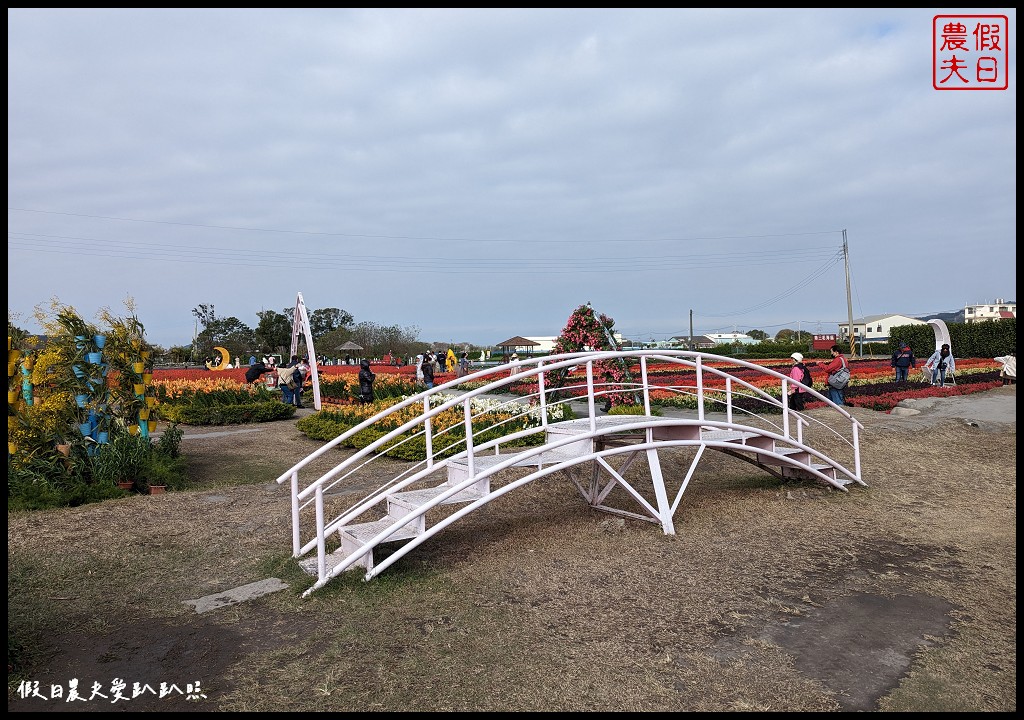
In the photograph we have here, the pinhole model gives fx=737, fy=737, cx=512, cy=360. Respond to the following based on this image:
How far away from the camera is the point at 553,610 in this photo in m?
5.64

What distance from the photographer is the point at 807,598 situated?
19.1 ft

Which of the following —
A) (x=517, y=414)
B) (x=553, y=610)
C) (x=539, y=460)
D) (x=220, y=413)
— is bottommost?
(x=553, y=610)

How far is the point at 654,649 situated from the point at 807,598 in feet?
5.44

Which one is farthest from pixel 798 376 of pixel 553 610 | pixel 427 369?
→ pixel 427 369

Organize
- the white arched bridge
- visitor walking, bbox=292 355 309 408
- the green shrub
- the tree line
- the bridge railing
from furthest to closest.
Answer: the tree line
visitor walking, bbox=292 355 309 408
the green shrub
the bridge railing
the white arched bridge

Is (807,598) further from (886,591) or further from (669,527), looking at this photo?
(669,527)

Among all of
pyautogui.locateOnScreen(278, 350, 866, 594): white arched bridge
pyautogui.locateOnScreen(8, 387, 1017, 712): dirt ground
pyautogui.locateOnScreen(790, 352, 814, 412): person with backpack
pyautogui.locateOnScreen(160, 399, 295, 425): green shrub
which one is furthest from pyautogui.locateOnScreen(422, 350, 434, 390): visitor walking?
pyautogui.locateOnScreen(8, 387, 1017, 712): dirt ground

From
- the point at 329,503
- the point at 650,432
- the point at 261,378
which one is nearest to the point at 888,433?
the point at 650,432

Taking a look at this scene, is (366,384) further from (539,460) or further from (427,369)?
(539,460)

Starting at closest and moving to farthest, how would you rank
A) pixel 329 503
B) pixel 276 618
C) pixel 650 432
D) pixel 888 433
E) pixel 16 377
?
1. pixel 276 618
2. pixel 650 432
3. pixel 329 503
4. pixel 16 377
5. pixel 888 433

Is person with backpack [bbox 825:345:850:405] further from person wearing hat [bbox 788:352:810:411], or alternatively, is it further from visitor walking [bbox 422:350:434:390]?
visitor walking [bbox 422:350:434:390]

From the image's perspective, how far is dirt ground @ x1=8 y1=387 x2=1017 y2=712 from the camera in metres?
4.41

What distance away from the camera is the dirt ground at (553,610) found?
4.41 m

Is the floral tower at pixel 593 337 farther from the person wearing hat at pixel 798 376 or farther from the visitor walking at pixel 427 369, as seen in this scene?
the visitor walking at pixel 427 369
